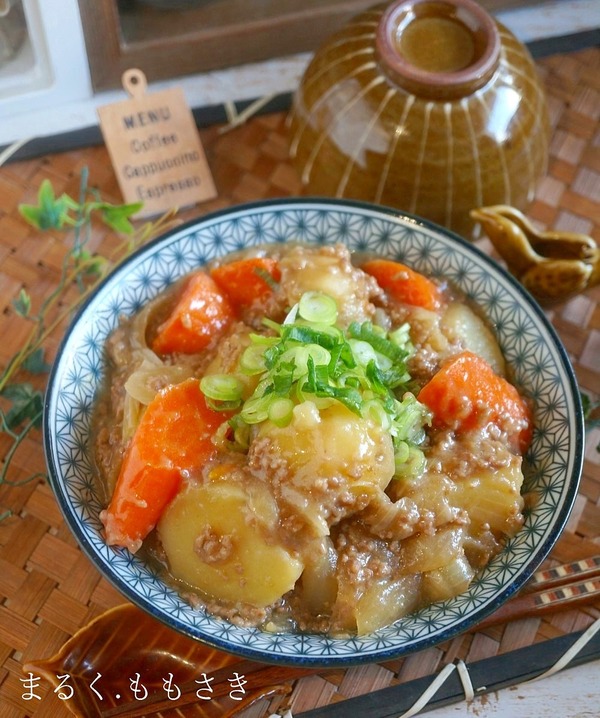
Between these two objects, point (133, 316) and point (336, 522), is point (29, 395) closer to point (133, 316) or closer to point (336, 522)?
point (133, 316)

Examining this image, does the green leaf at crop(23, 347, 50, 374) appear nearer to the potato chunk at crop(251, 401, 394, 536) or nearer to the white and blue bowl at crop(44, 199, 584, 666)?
the white and blue bowl at crop(44, 199, 584, 666)

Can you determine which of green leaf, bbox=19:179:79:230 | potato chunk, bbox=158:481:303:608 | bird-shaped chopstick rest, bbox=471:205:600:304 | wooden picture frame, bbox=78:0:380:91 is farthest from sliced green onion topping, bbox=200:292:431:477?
wooden picture frame, bbox=78:0:380:91

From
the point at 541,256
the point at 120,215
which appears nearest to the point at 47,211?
the point at 120,215

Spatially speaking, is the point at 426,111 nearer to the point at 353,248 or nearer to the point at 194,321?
the point at 353,248

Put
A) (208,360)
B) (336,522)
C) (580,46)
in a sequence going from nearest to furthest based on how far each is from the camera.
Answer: (336,522) → (208,360) → (580,46)

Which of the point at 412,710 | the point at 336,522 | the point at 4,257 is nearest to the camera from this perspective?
the point at 336,522

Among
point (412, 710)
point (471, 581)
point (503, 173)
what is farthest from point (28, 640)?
point (503, 173)
